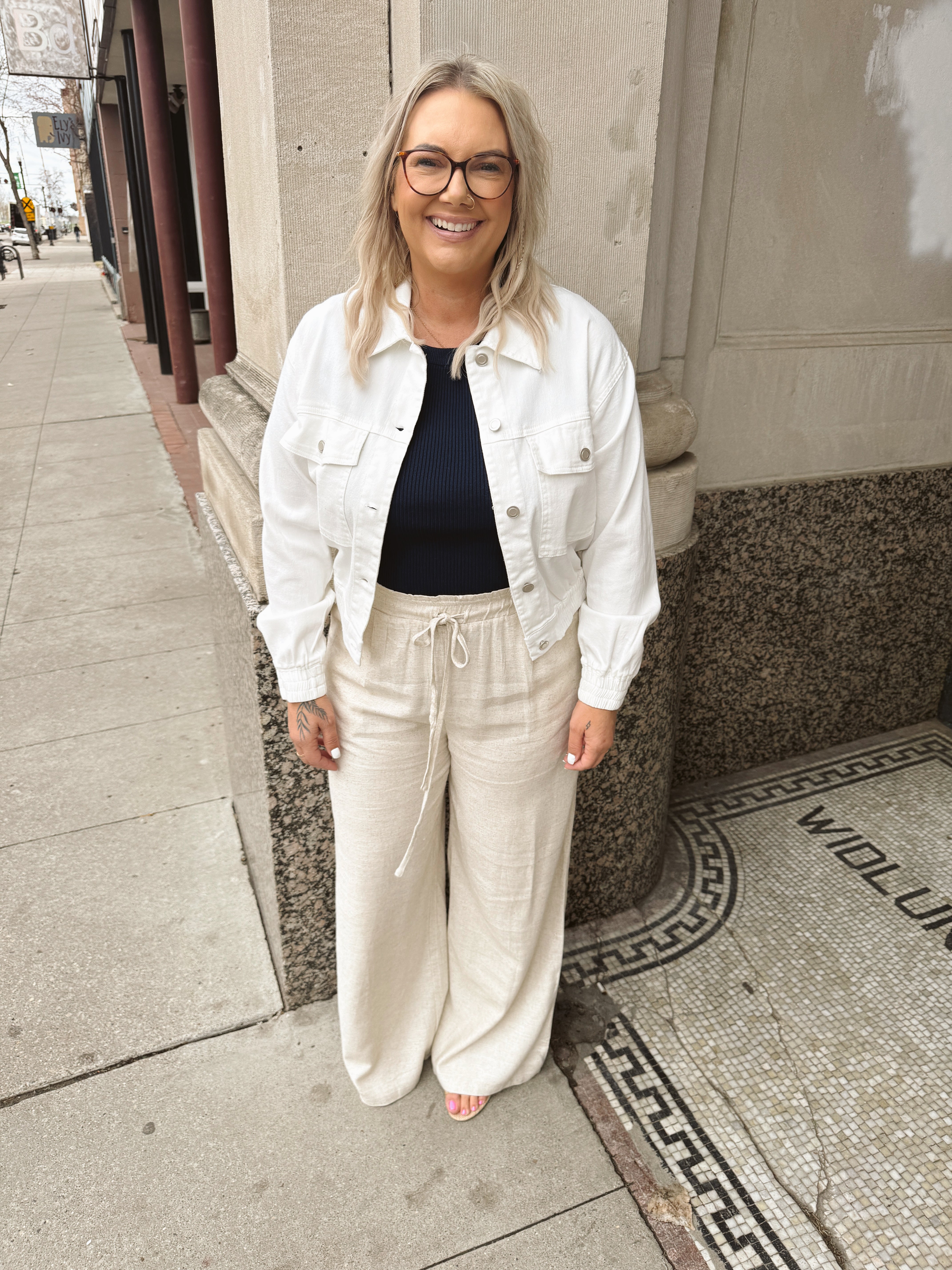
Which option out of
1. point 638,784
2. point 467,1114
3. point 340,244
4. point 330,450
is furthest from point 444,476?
point 467,1114

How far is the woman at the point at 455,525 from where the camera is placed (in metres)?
1.55

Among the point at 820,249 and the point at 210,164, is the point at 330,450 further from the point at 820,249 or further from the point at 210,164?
the point at 210,164

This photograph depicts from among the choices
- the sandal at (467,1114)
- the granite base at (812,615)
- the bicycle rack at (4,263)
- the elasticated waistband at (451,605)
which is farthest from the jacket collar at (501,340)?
the bicycle rack at (4,263)

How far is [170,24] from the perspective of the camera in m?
9.69

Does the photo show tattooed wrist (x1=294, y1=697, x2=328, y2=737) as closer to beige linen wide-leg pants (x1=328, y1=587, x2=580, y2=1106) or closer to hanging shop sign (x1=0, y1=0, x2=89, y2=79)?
beige linen wide-leg pants (x1=328, y1=587, x2=580, y2=1106)

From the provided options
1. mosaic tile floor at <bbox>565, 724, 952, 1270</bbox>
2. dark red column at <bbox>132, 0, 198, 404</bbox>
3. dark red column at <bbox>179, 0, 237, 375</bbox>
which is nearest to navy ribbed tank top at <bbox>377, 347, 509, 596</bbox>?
mosaic tile floor at <bbox>565, 724, 952, 1270</bbox>

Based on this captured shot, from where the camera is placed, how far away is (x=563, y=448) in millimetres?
1601

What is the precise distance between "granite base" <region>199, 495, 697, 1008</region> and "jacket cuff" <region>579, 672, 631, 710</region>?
71cm

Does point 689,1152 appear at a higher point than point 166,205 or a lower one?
lower

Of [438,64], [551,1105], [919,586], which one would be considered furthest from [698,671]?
[438,64]

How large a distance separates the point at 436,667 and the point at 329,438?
47cm

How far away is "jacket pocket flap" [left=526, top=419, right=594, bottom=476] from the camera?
1592mm

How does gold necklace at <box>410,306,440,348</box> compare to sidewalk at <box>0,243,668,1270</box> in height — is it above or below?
above

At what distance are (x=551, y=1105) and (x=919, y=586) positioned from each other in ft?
8.21
